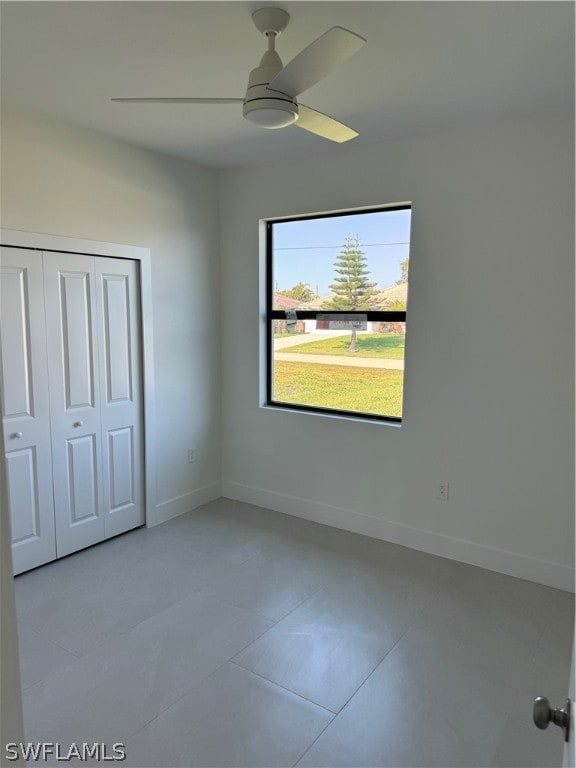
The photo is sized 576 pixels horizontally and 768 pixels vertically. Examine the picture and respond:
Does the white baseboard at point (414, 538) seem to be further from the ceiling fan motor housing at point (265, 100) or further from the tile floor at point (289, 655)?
the ceiling fan motor housing at point (265, 100)

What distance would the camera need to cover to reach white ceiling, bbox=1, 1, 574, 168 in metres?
1.83

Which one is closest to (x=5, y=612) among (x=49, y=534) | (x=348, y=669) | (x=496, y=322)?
(x=348, y=669)

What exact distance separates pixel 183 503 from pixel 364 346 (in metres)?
1.89

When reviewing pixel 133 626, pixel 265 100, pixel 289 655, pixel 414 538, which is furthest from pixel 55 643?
pixel 265 100

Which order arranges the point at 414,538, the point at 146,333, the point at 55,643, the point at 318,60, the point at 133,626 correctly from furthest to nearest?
the point at 146,333 < the point at 414,538 < the point at 133,626 < the point at 55,643 < the point at 318,60

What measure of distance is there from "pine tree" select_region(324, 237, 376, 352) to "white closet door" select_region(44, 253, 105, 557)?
169 centimetres

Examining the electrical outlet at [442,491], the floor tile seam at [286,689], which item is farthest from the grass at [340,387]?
the floor tile seam at [286,689]

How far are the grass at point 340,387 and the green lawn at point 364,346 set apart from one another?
0.11 metres

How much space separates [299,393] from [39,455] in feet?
6.25

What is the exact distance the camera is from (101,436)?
3398 millimetres

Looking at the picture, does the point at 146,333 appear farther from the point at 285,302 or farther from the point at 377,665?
the point at 377,665

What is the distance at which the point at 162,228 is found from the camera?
365cm

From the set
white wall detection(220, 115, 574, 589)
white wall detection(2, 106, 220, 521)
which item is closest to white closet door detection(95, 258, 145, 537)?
white wall detection(2, 106, 220, 521)

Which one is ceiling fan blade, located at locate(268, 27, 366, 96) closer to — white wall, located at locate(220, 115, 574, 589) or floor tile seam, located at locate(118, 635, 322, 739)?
white wall, located at locate(220, 115, 574, 589)
